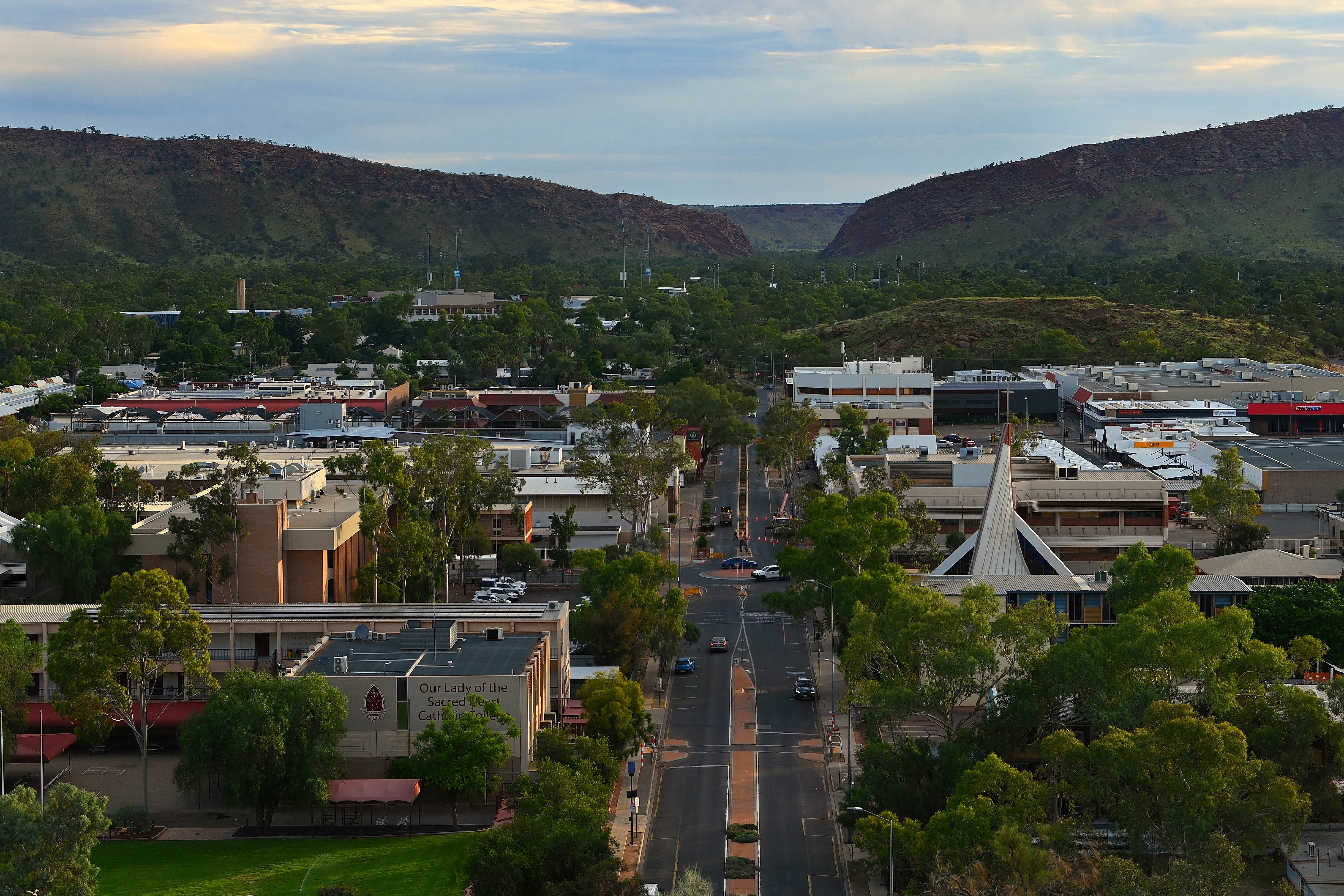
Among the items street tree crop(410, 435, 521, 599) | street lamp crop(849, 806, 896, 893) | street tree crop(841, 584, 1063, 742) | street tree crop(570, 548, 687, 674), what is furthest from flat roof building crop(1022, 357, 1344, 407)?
street lamp crop(849, 806, 896, 893)

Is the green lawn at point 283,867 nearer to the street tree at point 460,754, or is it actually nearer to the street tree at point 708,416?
the street tree at point 460,754

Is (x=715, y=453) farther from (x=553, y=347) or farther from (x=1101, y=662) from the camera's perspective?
(x=1101, y=662)

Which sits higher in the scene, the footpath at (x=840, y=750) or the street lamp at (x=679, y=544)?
the street lamp at (x=679, y=544)

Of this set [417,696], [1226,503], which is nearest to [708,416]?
[1226,503]

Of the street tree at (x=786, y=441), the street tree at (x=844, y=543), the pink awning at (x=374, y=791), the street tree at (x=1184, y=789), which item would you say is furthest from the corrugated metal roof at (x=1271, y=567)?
the street tree at (x=786, y=441)

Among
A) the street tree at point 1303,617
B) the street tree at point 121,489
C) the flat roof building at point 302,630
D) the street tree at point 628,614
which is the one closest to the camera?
the flat roof building at point 302,630

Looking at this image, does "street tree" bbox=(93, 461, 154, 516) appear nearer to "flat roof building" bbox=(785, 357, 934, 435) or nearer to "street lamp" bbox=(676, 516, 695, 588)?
"street lamp" bbox=(676, 516, 695, 588)
